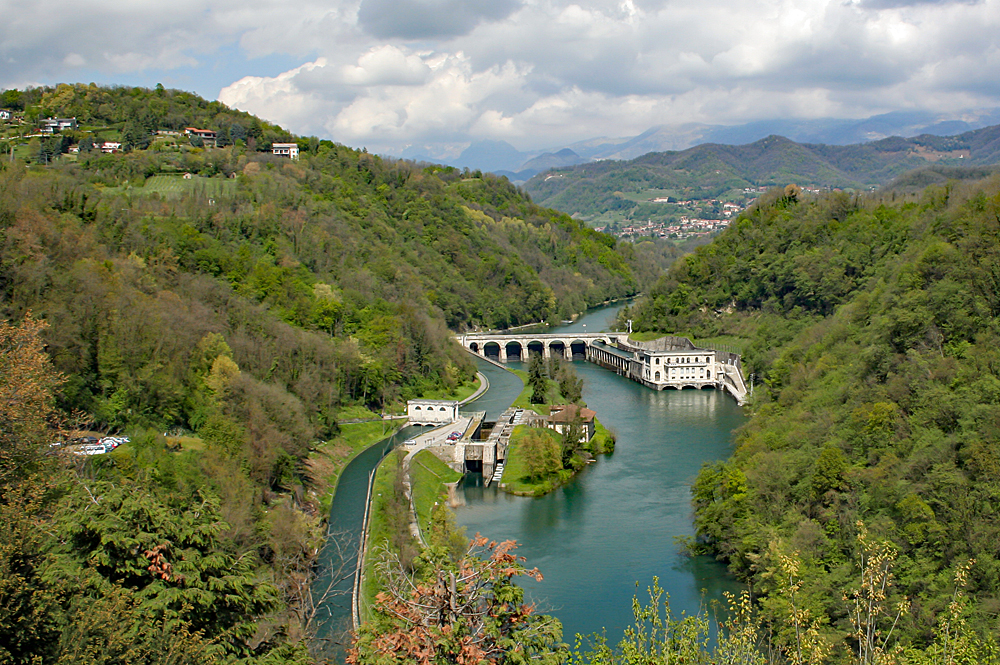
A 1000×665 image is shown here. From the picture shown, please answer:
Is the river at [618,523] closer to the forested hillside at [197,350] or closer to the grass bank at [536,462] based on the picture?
the grass bank at [536,462]

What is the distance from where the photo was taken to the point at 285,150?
89062 millimetres

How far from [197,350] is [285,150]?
56199mm

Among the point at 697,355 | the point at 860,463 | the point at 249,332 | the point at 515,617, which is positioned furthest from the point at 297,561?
the point at 697,355

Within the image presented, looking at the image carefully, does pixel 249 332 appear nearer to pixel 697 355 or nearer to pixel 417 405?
pixel 417 405

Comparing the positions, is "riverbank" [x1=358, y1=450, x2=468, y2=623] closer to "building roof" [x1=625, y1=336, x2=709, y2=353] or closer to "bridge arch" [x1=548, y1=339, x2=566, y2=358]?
"building roof" [x1=625, y1=336, x2=709, y2=353]

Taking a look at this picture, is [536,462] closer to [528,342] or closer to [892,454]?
[892,454]

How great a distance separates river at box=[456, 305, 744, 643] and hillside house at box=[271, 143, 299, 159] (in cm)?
4750

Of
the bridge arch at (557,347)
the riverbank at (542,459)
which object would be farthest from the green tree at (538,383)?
the bridge arch at (557,347)

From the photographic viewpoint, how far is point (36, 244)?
1358 inches

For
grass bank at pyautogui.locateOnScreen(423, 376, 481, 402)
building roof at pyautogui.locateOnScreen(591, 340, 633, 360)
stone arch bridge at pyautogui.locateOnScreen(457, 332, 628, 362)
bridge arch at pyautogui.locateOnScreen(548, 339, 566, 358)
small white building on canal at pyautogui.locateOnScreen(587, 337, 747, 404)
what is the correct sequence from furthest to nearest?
bridge arch at pyautogui.locateOnScreen(548, 339, 566, 358)
stone arch bridge at pyautogui.locateOnScreen(457, 332, 628, 362)
building roof at pyautogui.locateOnScreen(591, 340, 633, 360)
small white building on canal at pyautogui.locateOnScreen(587, 337, 747, 404)
grass bank at pyautogui.locateOnScreen(423, 376, 481, 402)

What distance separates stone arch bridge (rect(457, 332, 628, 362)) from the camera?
260 ft

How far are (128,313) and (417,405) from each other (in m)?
17.5

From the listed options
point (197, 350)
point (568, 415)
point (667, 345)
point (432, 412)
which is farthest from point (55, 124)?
point (568, 415)

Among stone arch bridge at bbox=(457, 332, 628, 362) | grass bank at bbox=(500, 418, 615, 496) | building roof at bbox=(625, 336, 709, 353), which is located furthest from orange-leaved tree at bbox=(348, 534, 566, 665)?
stone arch bridge at bbox=(457, 332, 628, 362)
